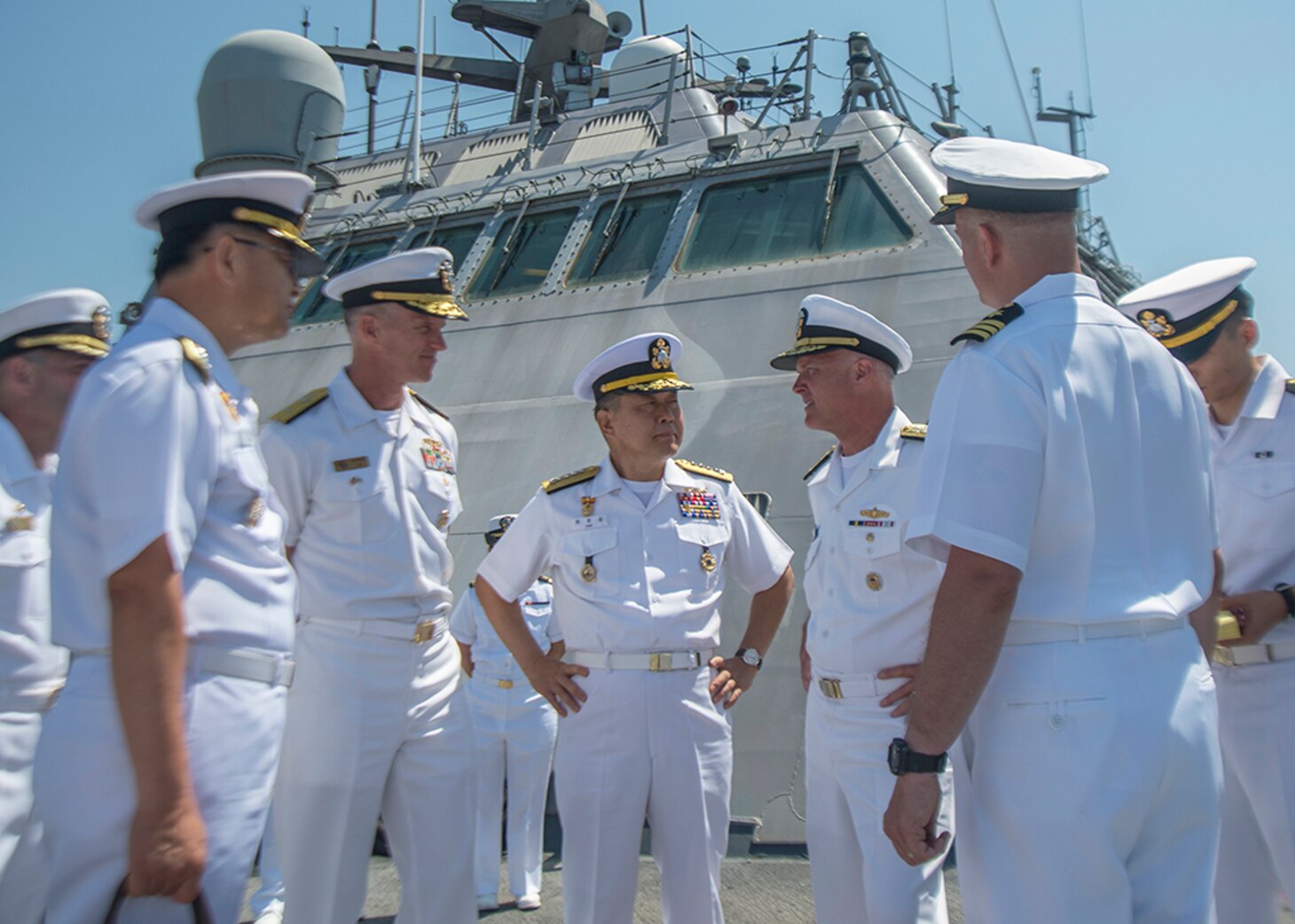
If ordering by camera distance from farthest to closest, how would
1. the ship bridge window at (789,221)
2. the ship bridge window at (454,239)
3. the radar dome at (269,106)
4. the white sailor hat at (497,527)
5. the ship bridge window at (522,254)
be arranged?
the radar dome at (269,106) → the ship bridge window at (454,239) → the ship bridge window at (522,254) → the ship bridge window at (789,221) → the white sailor hat at (497,527)

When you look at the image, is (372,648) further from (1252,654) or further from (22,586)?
(1252,654)

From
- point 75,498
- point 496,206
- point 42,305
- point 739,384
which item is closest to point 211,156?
point 496,206

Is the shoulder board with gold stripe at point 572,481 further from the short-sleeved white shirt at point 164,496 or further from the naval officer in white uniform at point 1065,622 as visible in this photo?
the naval officer in white uniform at point 1065,622

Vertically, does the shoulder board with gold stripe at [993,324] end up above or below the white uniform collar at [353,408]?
below

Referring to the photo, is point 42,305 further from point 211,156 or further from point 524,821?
point 211,156

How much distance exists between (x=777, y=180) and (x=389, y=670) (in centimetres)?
424

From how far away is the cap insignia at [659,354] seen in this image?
338 cm

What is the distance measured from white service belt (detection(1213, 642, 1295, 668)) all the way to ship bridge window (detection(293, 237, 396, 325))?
6037 mm

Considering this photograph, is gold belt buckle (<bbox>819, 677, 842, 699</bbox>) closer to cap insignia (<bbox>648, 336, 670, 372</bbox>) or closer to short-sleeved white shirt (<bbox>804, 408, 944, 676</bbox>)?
short-sleeved white shirt (<bbox>804, 408, 944, 676</bbox>)

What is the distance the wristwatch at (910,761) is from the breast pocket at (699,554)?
1.37m

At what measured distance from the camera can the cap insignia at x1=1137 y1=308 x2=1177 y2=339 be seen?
288cm

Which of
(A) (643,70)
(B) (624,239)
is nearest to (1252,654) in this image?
(B) (624,239)

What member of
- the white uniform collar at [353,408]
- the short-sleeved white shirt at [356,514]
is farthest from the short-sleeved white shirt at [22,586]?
the white uniform collar at [353,408]

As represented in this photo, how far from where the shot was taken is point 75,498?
1766 millimetres
